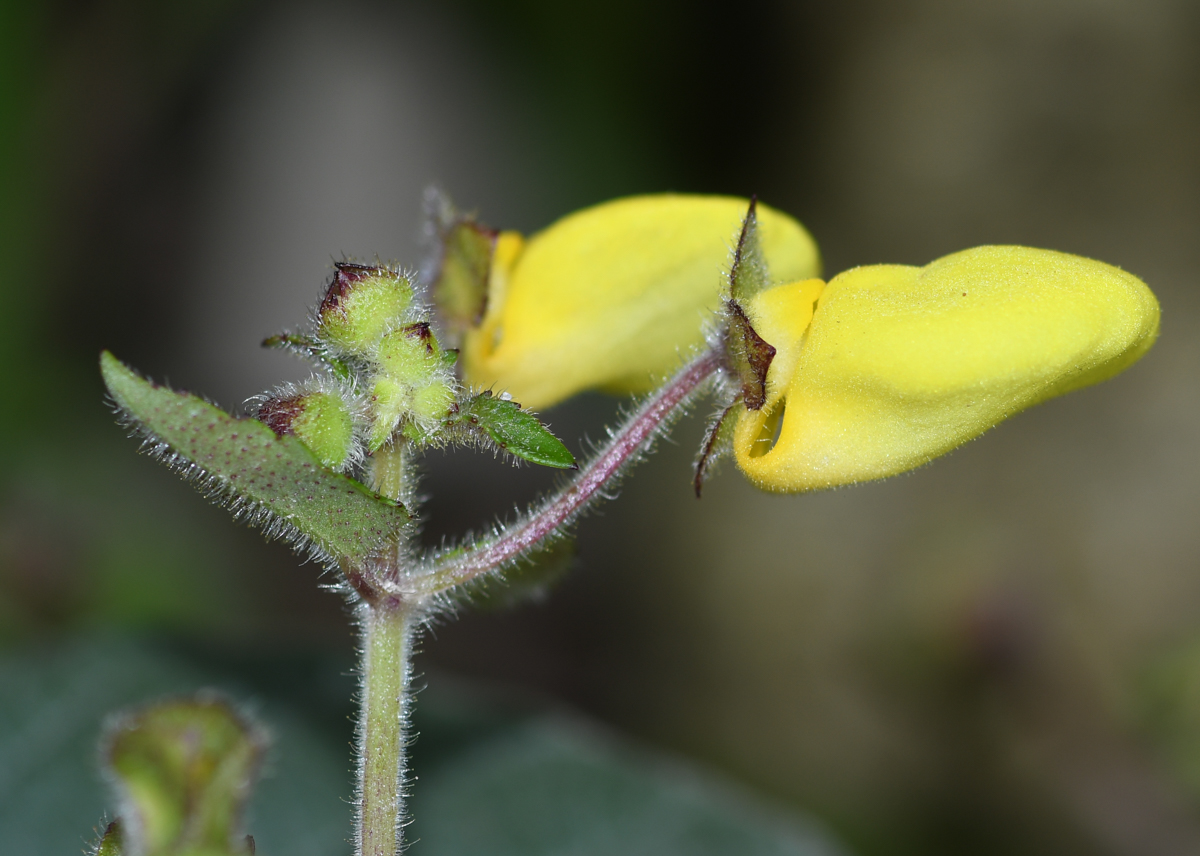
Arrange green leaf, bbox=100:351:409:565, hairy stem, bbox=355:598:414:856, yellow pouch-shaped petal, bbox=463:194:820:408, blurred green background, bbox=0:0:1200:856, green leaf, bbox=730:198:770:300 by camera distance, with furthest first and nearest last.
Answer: blurred green background, bbox=0:0:1200:856
yellow pouch-shaped petal, bbox=463:194:820:408
green leaf, bbox=730:198:770:300
hairy stem, bbox=355:598:414:856
green leaf, bbox=100:351:409:565

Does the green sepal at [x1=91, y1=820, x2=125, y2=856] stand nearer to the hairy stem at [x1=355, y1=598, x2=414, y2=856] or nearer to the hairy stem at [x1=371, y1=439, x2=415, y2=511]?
the hairy stem at [x1=355, y1=598, x2=414, y2=856]

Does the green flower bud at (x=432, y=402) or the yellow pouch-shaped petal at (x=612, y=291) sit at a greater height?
the yellow pouch-shaped petal at (x=612, y=291)

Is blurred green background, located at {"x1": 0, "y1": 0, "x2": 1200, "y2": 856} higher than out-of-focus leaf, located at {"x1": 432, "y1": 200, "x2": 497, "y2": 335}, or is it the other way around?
blurred green background, located at {"x1": 0, "y1": 0, "x2": 1200, "y2": 856}

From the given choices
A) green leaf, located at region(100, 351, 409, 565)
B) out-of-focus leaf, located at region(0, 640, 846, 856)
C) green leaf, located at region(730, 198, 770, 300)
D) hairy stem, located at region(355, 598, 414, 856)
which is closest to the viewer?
green leaf, located at region(100, 351, 409, 565)

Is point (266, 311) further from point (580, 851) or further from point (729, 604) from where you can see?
point (580, 851)

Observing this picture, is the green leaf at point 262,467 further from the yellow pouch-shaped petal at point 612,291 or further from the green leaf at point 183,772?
the yellow pouch-shaped petal at point 612,291

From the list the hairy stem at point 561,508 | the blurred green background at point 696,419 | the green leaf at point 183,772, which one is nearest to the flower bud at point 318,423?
the hairy stem at point 561,508

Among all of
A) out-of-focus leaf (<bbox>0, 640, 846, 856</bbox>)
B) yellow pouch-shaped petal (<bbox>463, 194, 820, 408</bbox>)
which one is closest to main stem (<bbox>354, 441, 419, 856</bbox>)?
yellow pouch-shaped petal (<bbox>463, 194, 820, 408</bbox>)
